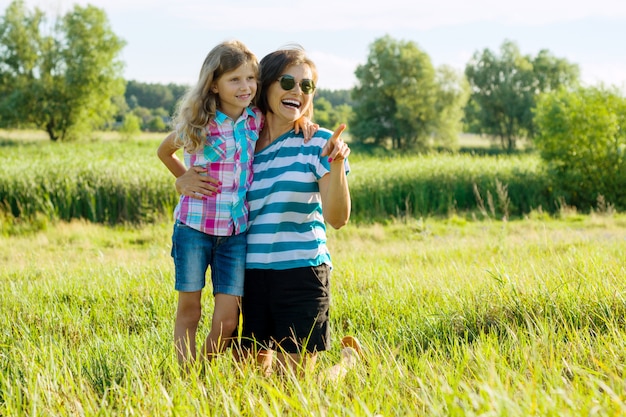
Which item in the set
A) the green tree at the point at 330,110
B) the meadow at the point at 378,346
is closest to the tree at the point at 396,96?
the meadow at the point at 378,346

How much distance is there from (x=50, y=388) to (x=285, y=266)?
3.75 feet

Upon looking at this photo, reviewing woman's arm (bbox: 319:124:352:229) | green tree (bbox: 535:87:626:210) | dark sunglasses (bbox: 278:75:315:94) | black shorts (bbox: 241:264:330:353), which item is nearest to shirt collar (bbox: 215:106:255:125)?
dark sunglasses (bbox: 278:75:315:94)

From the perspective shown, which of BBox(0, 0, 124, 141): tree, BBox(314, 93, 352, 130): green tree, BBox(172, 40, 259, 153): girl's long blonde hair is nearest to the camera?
BBox(172, 40, 259, 153): girl's long blonde hair

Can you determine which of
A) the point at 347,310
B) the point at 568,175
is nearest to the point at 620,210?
the point at 568,175

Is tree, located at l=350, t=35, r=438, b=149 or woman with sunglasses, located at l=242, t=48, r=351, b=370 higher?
tree, located at l=350, t=35, r=438, b=149

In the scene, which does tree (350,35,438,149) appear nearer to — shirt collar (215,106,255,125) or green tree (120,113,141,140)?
green tree (120,113,141,140)

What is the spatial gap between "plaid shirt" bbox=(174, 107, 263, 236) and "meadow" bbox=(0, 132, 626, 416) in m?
0.66

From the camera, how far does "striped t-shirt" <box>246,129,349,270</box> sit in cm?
298

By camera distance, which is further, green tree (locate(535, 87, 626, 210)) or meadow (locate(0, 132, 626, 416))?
green tree (locate(535, 87, 626, 210))

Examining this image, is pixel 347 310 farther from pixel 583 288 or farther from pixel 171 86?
pixel 171 86

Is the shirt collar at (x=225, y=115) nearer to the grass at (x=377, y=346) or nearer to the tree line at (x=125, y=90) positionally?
the grass at (x=377, y=346)

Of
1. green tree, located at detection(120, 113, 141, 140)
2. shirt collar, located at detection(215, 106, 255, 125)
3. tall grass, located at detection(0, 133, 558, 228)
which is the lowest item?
tall grass, located at detection(0, 133, 558, 228)

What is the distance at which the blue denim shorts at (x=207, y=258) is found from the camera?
306 cm

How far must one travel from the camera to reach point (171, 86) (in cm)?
10119
